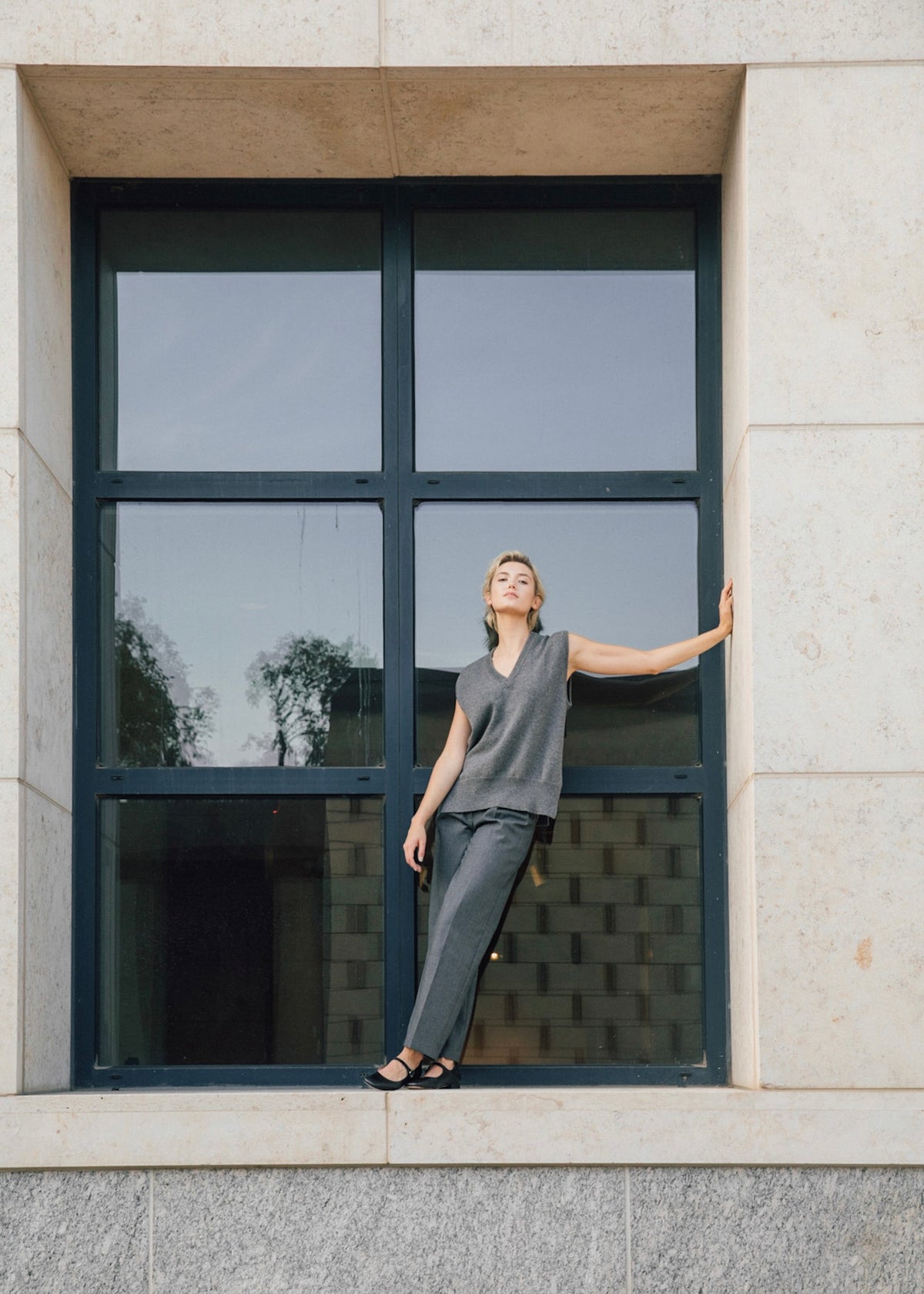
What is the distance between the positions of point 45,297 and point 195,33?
123 centimetres

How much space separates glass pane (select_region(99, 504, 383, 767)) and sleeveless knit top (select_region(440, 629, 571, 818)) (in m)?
0.53

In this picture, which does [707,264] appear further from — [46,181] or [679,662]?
[46,181]

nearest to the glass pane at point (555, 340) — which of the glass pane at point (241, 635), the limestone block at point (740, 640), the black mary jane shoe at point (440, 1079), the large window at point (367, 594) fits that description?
the large window at point (367, 594)

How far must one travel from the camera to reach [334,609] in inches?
288

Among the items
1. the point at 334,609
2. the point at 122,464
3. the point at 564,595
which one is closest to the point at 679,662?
the point at 564,595

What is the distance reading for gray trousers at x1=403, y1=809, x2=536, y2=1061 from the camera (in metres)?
6.52

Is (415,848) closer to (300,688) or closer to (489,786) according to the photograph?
(489,786)

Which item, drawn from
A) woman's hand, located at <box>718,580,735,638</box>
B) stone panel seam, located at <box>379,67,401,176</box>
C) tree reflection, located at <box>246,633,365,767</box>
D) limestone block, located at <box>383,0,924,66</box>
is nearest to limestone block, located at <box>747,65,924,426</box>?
limestone block, located at <box>383,0,924,66</box>

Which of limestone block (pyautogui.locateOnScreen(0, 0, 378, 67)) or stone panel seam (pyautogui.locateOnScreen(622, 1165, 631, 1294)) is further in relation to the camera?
limestone block (pyautogui.locateOnScreen(0, 0, 378, 67))

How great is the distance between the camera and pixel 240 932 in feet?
A: 23.1

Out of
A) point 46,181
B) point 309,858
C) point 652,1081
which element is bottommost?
point 652,1081

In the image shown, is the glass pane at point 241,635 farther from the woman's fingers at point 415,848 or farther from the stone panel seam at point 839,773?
the stone panel seam at point 839,773

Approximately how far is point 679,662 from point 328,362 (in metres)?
2.02

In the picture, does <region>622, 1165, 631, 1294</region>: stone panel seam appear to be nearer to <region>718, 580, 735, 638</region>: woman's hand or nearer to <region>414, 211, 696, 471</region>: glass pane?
<region>718, 580, 735, 638</region>: woman's hand
